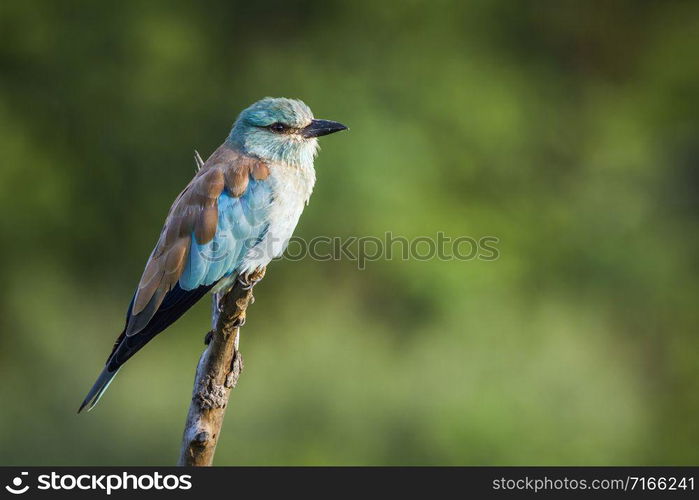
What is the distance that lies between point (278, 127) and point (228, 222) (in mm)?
710

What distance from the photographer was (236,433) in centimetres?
724

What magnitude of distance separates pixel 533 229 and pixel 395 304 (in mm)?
1729

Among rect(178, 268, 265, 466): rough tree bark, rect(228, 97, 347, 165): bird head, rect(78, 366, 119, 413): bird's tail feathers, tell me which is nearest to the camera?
rect(178, 268, 265, 466): rough tree bark

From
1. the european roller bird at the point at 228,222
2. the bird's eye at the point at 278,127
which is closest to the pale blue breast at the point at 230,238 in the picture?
the european roller bird at the point at 228,222

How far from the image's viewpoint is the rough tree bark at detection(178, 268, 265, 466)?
415 centimetres

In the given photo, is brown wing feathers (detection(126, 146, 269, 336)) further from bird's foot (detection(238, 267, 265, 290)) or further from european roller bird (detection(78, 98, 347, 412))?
bird's foot (detection(238, 267, 265, 290))

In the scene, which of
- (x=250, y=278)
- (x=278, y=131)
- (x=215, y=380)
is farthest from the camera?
(x=278, y=131)

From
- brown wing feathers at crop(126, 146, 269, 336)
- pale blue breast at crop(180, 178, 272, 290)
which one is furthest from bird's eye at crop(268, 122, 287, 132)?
pale blue breast at crop(180, 178, 272, 290)

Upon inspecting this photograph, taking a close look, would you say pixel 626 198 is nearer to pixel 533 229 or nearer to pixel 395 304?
pixel 533 229

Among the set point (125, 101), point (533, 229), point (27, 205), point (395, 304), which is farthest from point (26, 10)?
point (533, 229)

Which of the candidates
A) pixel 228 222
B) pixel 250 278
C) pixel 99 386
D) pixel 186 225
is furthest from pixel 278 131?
pixel 99 386

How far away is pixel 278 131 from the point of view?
16.8 feet

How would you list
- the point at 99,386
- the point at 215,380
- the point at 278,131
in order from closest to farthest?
the point at 215,380 → the point at 99,386 → the point at 278,131

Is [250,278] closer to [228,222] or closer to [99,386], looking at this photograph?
[228,222]
